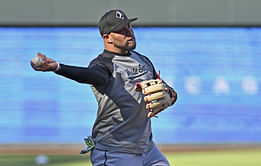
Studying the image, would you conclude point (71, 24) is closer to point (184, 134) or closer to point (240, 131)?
point (184, 134)

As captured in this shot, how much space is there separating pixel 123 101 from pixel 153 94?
1.09 ft

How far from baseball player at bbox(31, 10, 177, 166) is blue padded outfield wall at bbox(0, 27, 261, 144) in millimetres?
7745

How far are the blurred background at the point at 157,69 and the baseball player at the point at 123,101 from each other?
767cm

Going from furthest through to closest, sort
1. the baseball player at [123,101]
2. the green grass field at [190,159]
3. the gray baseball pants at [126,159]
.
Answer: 1. the green grass field at [190,159]
2. the gray baseball pants at [126,159]
3. the baseball player at [123,101]

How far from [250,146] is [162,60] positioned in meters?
2.79

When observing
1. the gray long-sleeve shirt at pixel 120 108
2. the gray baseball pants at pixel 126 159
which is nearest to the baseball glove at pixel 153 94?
the gray long-sleeve shirt at pixel 120 108

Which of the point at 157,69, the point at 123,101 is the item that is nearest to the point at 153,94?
the point at 123,101

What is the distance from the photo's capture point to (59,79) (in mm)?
Result: 12922

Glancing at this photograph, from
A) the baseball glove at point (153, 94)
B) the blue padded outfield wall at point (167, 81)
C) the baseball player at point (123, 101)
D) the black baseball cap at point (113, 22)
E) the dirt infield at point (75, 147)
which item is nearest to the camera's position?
the baseball glove at point (153, 94)

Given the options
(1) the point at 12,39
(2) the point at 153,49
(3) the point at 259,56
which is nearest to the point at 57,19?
(1) the point at 12,39

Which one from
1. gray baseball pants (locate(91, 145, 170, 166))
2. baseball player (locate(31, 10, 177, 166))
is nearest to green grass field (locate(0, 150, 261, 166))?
gray baseball pants (locate(91, 145, 170, 166))

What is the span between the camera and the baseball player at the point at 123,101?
4.73m

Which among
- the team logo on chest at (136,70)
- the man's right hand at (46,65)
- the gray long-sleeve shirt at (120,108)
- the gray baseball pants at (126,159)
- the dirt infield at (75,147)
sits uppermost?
the man's right hand at (46,65)

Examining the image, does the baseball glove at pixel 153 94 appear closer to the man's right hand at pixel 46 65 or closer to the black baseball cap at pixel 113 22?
the black baseball cap at pixel 113 22
